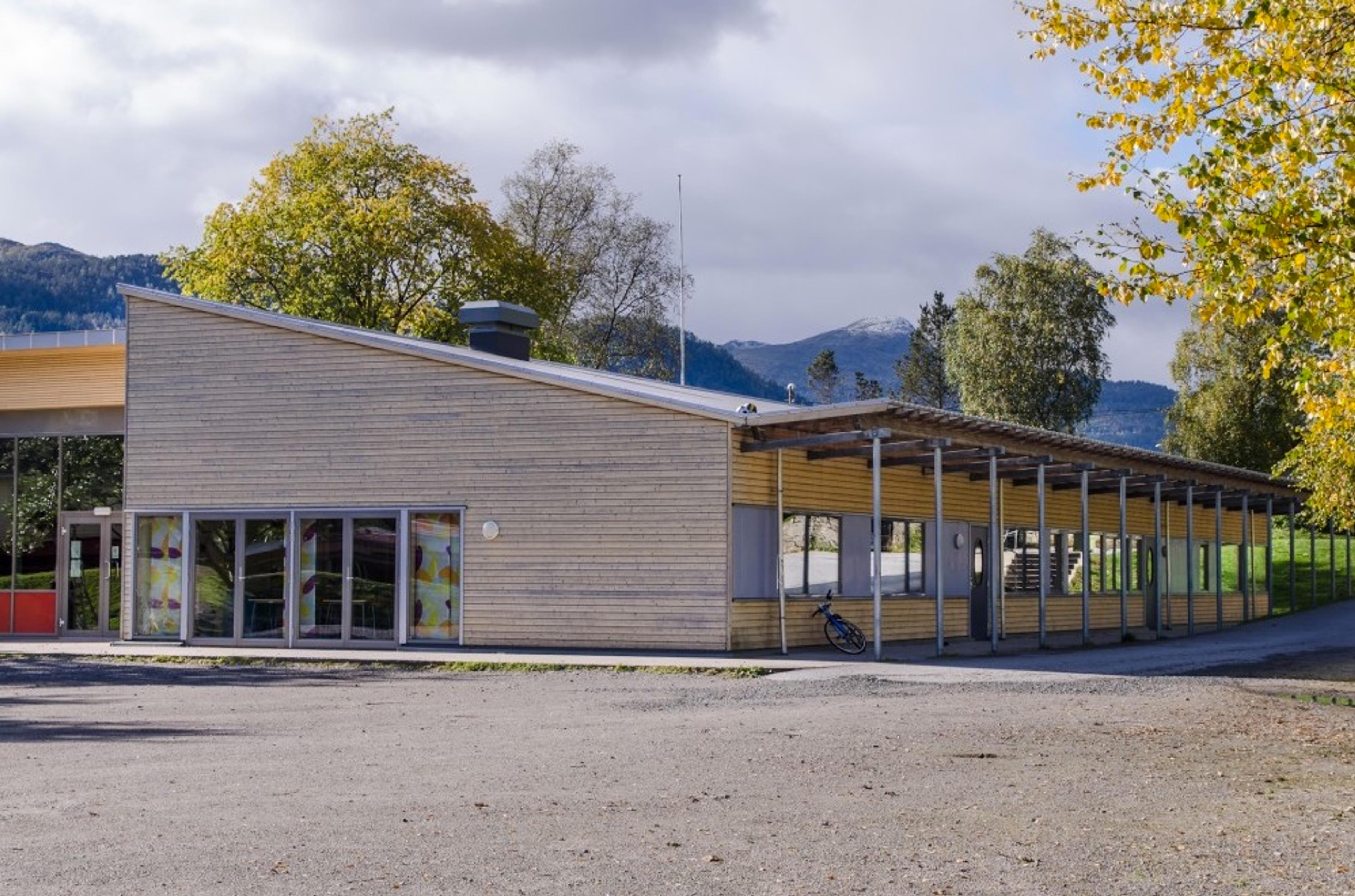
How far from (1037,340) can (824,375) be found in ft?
233

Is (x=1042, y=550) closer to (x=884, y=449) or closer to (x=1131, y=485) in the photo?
(x=884, y=449)

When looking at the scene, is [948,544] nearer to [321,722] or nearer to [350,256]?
[321,722]

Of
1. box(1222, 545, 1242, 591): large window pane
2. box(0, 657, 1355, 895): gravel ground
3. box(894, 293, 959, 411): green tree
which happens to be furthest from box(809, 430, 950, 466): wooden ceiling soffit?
box(894, 293, 959, 411): green tree

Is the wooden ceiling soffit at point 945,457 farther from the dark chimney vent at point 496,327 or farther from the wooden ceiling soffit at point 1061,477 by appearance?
the dark chimney vent at point 496,327

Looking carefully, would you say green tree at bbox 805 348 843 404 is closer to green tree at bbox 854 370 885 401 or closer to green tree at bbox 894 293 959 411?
green tree at bbox 854 370 885 401

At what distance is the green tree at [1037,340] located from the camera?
60.8 m

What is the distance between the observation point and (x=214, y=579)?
84.5 feet

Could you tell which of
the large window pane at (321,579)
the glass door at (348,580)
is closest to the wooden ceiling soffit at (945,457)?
the glass door at (348,580)

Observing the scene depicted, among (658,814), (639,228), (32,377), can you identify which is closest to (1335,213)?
(658,814)

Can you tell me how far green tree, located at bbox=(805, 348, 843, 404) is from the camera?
430ft

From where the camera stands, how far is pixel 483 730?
13250 millimetres

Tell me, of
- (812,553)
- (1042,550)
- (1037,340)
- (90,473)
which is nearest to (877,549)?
(812,553)

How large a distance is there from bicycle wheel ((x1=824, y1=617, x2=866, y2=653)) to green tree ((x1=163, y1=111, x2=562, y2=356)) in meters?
23.0

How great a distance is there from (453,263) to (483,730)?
31930 mm
